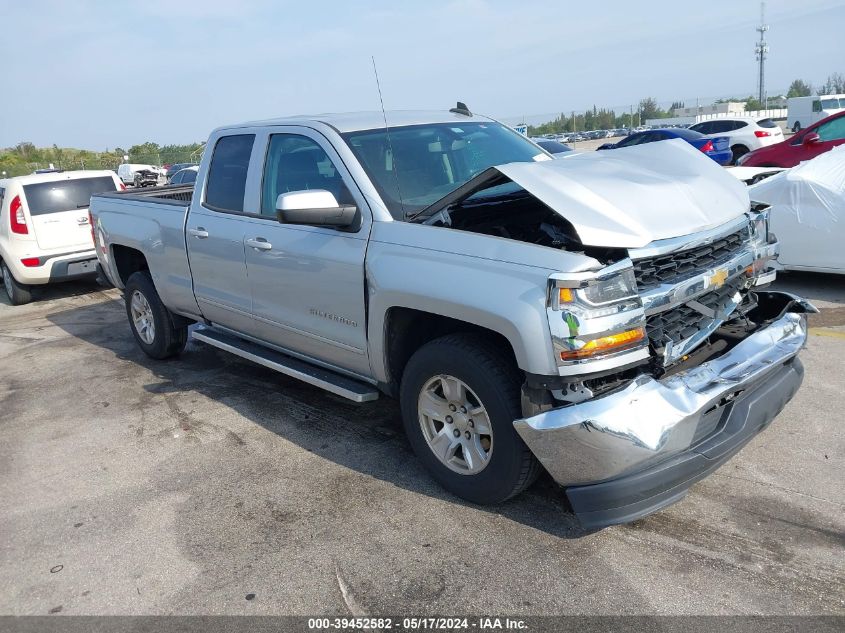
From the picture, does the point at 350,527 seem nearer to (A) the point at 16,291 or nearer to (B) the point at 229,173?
(B) the point at 229,173

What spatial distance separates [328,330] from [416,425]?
0.83m

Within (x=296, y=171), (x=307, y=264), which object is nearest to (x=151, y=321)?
(x=296, y=171)

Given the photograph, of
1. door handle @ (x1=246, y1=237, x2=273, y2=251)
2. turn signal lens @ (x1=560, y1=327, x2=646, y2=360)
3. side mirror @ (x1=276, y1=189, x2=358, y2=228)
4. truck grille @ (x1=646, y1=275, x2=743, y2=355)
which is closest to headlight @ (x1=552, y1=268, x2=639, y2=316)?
turn signal lens @ (x1=560, y1=327, x2=646, y2=360)

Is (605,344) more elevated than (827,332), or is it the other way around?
(605,344)

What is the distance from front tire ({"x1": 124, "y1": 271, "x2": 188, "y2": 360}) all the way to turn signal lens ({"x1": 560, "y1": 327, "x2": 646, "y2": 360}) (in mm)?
4335

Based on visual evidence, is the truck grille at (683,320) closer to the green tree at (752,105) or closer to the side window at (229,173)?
the side window at (229,173)

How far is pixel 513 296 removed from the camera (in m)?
3.06

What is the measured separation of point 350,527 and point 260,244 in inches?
74.7

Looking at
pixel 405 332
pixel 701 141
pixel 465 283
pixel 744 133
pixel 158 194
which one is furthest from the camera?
pixel 744 133

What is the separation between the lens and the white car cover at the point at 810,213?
6664 millimetres

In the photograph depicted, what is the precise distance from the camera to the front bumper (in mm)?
2887

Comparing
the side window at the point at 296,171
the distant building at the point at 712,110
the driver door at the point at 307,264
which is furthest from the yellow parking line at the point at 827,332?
the distant building at the point at 712,110

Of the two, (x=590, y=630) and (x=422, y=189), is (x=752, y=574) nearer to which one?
(x=590, y=630)

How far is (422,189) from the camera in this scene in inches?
164
